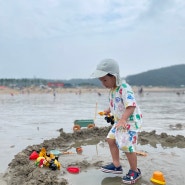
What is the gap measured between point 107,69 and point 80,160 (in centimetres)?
190

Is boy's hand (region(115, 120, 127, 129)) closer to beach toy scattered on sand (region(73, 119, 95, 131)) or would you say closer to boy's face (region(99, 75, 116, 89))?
boy's face (region(99, 75, 116, 89))

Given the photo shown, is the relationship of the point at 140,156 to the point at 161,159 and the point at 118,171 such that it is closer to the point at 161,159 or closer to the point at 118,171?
the point at 161,159

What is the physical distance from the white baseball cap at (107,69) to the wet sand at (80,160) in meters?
1.47

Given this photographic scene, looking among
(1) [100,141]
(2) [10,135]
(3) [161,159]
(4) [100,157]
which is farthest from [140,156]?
(2) [10,135]

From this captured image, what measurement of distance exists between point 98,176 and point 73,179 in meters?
0.40

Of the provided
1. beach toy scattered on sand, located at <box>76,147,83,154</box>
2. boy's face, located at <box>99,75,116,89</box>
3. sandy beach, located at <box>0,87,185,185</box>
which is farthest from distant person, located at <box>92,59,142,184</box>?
beach toy scattered on sand, located at <box>76,147,83,154</box>

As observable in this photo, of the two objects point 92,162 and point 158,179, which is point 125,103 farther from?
point 92,162

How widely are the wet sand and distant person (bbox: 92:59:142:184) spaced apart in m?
0.19

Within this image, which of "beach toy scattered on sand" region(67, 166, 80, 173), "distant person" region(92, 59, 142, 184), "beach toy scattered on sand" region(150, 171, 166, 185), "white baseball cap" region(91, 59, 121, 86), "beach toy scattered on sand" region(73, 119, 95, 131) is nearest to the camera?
"beach toy scattered on sand" region(150, 171, 166, 185)

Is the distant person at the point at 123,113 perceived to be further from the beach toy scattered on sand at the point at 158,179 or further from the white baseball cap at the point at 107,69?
the beach toy scattered on sand at the point at 158,179

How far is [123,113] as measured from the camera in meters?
4.31

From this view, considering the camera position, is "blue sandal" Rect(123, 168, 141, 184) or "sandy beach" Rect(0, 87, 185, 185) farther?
"sandy beach" Rect(0, 87, 185, 185)

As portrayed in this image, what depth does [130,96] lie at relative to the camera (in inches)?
167

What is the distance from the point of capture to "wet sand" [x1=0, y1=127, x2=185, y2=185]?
419 cm
